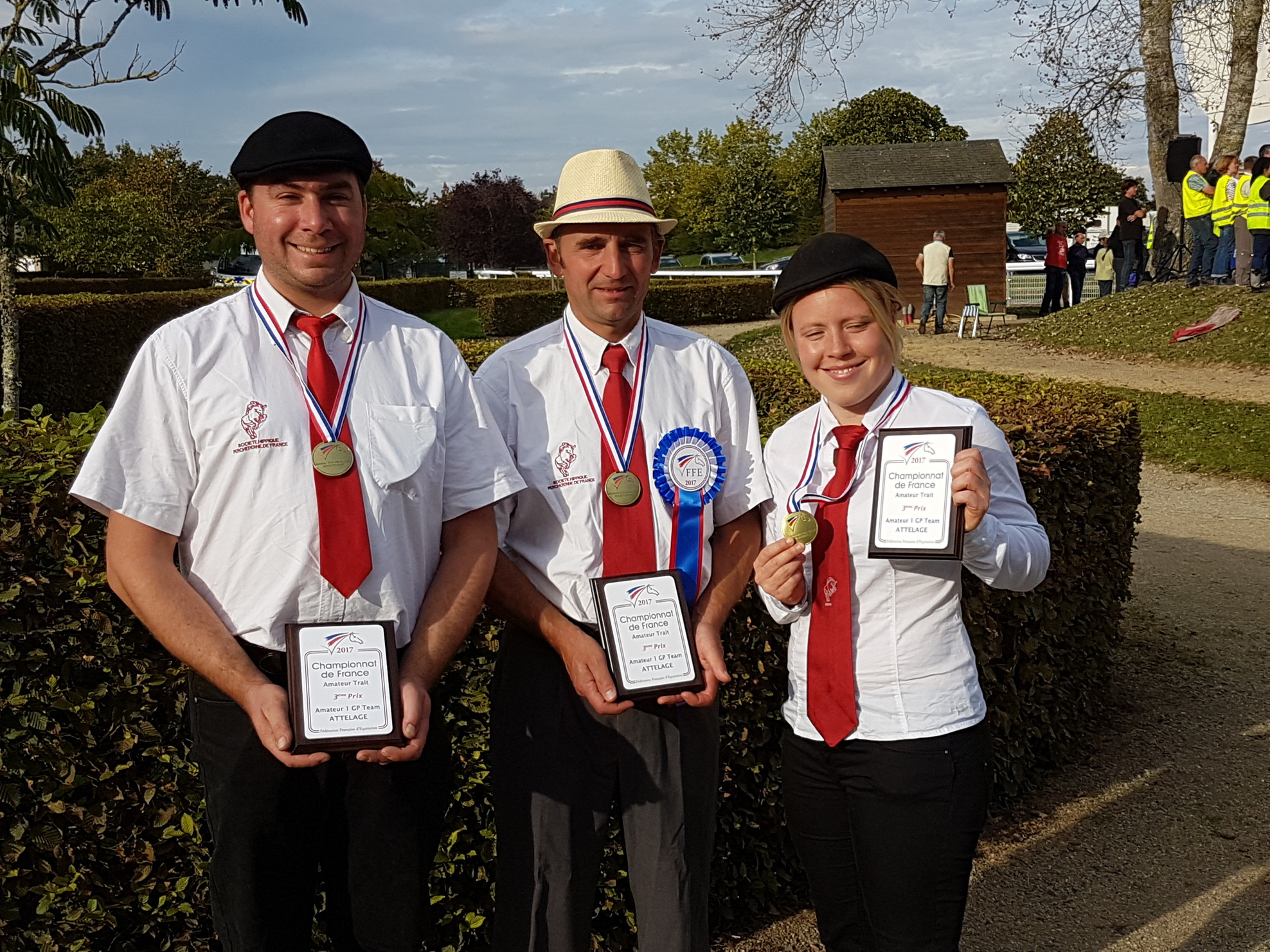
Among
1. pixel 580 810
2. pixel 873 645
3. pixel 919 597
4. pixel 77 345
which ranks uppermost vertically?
pixel 77 345

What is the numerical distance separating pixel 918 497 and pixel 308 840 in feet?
5.43

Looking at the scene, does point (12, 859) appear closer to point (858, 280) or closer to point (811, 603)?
point (811, 603)

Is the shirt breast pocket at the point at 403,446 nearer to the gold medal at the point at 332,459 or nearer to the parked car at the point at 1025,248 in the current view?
the gold medal at the point at 332,459

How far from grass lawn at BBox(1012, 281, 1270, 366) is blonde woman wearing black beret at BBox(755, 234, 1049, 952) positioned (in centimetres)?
1619

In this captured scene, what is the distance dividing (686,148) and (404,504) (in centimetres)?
6677

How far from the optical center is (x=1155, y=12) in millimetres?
23234

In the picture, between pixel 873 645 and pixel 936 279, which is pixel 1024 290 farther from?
pixel 873 645

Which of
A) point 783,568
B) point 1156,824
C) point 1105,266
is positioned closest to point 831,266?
point 783,568

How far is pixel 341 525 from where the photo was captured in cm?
251

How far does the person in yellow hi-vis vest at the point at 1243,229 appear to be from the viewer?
63.2 feet

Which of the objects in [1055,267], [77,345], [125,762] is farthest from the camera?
[1055,267]

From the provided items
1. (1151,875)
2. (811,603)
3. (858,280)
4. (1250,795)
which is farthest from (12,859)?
(1250,795)

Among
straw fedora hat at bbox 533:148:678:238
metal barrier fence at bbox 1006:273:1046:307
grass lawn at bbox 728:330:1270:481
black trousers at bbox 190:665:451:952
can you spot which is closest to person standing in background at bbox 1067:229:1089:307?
metal barrier fence at bbox 1006:273:1046:307

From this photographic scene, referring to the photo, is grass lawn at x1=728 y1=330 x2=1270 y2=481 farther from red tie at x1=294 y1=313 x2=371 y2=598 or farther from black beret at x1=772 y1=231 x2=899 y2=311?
red tie at x1=294 y1=313 x2=371 y2=598
